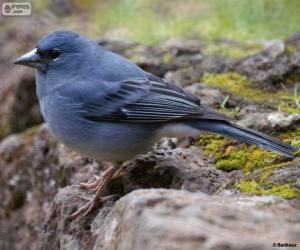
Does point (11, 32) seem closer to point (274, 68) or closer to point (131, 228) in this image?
point (274, 68)

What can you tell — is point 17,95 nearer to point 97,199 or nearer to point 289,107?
point 97,199

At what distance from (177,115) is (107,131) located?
0.53 m

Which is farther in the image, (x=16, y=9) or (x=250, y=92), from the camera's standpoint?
Answer: (x=16, y=9)

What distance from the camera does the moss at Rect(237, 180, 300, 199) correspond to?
3583mm

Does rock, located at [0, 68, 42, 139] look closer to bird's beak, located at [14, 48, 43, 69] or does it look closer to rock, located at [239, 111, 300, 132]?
bird's beak, located at [14, 48, 43, 69]

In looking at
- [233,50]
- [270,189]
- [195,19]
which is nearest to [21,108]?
[233,50]

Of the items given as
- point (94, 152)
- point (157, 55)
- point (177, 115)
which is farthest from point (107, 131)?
point (157, 55)

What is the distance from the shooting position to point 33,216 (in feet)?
20.3

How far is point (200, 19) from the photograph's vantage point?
834 cm

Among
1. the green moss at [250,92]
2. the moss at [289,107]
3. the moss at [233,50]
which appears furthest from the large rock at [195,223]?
the moss at [233,50]

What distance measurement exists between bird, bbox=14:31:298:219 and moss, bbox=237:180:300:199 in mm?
440

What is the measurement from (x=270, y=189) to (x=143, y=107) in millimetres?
1229

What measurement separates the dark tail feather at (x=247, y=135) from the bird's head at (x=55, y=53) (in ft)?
3.69

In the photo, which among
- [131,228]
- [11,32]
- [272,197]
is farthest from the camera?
[11,32]
